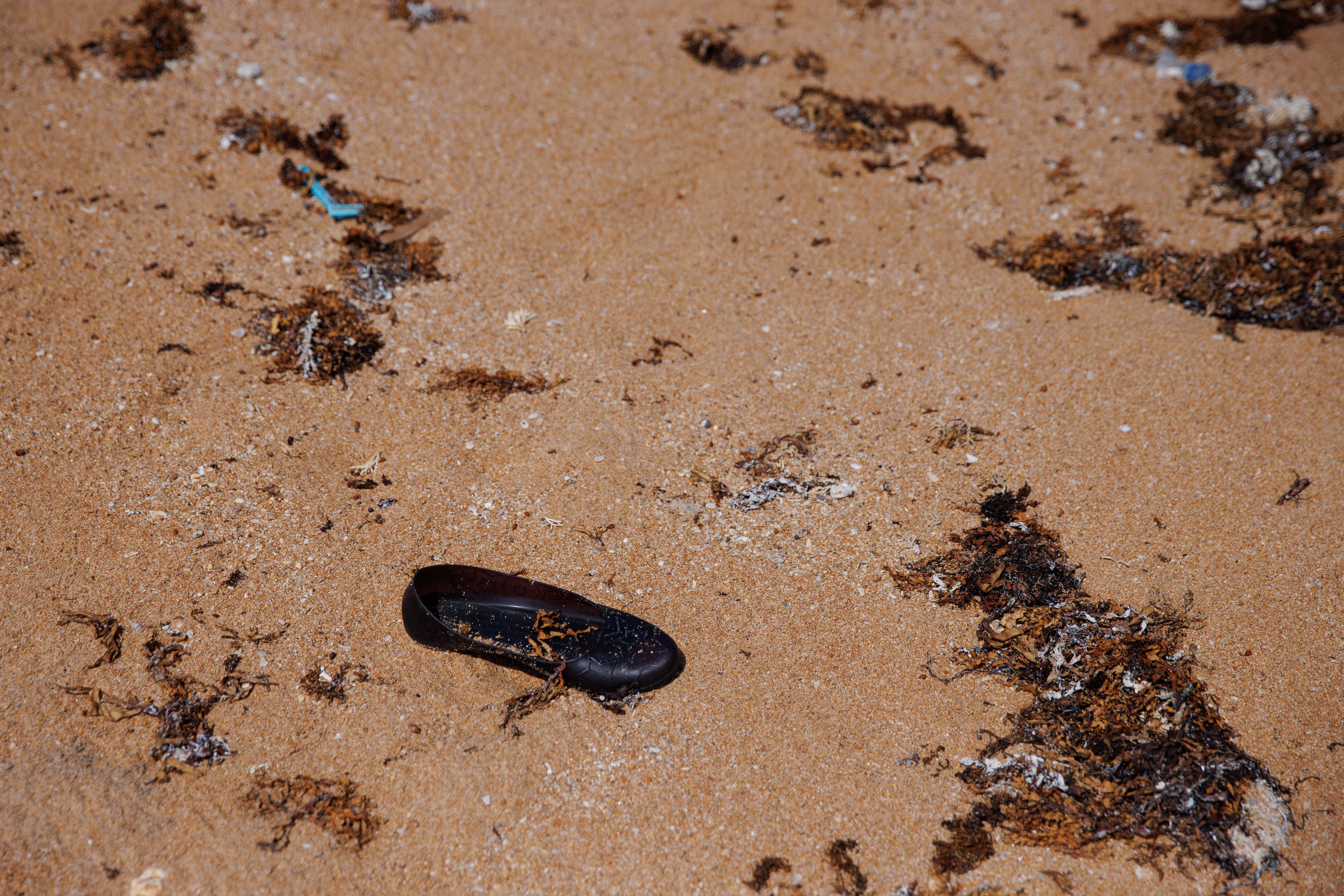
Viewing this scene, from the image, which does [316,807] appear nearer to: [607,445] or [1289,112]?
[607,445]

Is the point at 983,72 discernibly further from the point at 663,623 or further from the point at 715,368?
the point at 663,623

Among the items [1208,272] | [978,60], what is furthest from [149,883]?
[978,60]

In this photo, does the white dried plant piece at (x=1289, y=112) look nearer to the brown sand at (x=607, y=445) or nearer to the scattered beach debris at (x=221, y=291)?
the brown sand at (x=607, y=445)

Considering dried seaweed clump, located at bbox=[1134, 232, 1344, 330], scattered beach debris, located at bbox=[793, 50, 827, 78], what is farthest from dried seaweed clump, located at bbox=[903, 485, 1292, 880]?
scattered beach debris, located at bbox=[793, 50, 827, 78]

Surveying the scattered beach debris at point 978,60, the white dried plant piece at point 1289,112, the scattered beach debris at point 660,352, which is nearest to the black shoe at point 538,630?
the scattered beach debris at point 660,352

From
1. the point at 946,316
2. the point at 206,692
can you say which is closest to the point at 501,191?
Result: the point at 946,316

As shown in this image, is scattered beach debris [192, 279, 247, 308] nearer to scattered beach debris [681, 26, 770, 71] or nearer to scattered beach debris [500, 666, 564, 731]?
scattered beach debris [500, 666, 564, 731]
